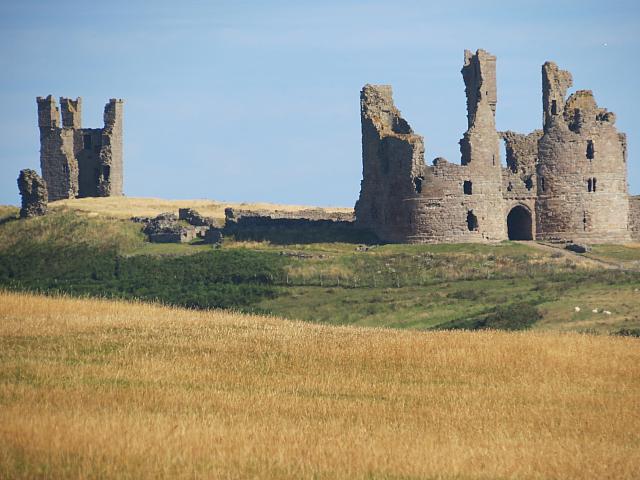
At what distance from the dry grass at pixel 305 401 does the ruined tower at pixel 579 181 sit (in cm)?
2615

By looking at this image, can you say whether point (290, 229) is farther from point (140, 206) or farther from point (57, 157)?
point (57, 157)

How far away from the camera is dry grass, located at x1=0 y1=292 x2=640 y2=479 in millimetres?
16891

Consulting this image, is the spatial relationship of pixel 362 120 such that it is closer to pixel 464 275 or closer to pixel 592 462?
pixel 464 275

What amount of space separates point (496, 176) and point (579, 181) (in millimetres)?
4011

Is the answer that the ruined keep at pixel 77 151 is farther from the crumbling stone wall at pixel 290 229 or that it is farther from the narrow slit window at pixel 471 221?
the narrow slit window at pixel 471 221

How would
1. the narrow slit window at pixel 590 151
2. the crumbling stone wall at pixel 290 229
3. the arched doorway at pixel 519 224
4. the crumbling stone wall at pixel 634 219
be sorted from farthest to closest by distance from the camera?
the crumbling stone wall at pixel 634 219 → the arched doorway at pixel 519 224 → the crumbling stone wall at pixel 290 229 → the narrow slit window at pixel 590 151

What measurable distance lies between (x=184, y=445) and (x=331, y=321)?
25.2 metres

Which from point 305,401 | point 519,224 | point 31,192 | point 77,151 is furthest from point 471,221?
point 305,401

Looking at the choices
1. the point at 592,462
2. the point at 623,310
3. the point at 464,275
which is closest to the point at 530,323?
the point at 623,310

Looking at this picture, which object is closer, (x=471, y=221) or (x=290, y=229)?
(x=471, y=221)

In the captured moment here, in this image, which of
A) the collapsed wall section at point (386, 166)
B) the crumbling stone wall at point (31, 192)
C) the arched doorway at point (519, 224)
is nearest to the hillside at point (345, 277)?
the crumbling stone wall at point (31, 192)

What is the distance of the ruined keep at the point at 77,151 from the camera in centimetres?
7281

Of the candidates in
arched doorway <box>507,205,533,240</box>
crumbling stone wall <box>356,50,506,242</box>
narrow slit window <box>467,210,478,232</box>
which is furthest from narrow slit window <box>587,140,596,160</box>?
narrow slit window <box>467,210,478,232</box>

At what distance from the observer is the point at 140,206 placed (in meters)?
70.4
